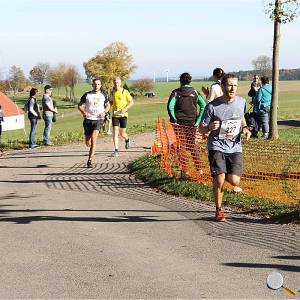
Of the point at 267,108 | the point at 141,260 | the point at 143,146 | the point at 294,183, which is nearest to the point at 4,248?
the point at 141,260

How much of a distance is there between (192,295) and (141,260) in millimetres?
1127

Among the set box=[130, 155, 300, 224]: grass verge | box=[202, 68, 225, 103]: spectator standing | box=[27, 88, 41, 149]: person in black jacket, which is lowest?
box=[130, 155, 300, 224]: grass verge

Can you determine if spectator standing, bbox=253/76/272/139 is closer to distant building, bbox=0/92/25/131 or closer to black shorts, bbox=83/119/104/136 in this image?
black shorts, bbox=83/119/104/136

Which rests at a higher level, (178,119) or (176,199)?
(178,119)

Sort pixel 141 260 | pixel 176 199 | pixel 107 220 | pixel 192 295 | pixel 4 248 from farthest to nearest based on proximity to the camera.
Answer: pixel 176 199, pixel 107 220, pixel 4 248, pixel 141 260, pixel 192 295

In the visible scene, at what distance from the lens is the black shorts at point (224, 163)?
706 centimetres

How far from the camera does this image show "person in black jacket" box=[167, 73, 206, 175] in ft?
33.7

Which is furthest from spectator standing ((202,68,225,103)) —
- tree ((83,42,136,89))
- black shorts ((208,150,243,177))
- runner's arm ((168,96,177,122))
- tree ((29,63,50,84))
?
tree ((29,63,50,84))

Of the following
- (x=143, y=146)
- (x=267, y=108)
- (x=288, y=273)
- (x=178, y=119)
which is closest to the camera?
(x=288, y=273)

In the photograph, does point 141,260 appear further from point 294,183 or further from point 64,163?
point 64,163

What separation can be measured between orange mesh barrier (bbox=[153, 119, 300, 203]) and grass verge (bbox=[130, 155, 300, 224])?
1.01 feet

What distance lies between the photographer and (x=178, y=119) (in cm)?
1052

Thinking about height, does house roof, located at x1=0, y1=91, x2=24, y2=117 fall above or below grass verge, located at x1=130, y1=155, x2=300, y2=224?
below

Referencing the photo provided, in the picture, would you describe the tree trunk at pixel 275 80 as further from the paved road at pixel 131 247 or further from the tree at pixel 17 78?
the tree at pixel 17 78
